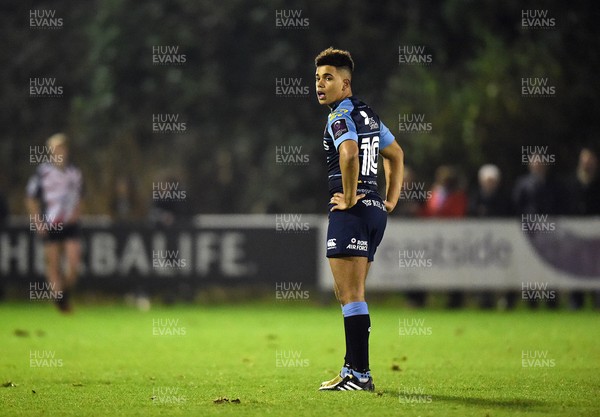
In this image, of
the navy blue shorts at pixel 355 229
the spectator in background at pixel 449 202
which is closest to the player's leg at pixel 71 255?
the spectator in background at pixel 449 202

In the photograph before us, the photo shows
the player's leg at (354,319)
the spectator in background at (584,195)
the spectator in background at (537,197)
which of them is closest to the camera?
the player's leg at (354,319)

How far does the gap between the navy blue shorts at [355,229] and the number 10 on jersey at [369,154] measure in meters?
0.20

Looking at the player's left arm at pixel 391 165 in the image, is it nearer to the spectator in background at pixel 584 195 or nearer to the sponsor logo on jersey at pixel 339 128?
the sponsor logo on jersey at pixel 339 128

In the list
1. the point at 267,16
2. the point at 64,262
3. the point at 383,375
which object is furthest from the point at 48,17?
the point at 383,375

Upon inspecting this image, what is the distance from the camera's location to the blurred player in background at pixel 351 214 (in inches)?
366

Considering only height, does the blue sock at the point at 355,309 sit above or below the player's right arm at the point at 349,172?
below

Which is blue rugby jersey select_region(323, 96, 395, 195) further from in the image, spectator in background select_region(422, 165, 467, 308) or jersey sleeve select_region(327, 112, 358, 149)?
spectator in background select_region(422, 165, 467, 308)

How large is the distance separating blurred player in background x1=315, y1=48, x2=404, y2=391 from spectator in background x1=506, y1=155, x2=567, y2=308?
1162 cm

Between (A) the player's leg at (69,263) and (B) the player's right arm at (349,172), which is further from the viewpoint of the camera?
(A) the player's leg at (69,263)

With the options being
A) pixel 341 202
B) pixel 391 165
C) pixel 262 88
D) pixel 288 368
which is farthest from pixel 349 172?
pixel 262 88

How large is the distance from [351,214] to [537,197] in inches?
470

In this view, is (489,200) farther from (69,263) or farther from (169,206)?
(69,263)

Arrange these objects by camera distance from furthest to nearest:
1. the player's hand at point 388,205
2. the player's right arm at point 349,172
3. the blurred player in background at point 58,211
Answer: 1. the blurred player in background at point 58,211
2. the player's hand at point 388,205
3. the player's right arm at point 349,172

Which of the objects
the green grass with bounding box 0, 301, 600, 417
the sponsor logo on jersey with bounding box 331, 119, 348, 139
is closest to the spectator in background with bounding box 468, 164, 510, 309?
the green grass with bounding box 0, 301, 600, 417
